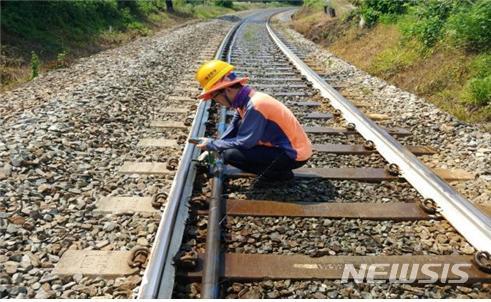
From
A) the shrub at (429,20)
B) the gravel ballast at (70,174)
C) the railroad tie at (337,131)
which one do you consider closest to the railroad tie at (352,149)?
the railroad tie at (337,131)

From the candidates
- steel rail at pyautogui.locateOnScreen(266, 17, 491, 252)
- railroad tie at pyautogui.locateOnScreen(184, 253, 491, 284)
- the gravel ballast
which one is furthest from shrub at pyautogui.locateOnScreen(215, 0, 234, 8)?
railroad tie at pyautogui.locateOnScreen(184, 253, 491, 284)

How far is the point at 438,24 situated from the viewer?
30.0 feet

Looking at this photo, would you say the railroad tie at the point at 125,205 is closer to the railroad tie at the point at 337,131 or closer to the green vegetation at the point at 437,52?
the railroad tie at the point at 337,131

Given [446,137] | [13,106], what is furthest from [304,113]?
[13,106]

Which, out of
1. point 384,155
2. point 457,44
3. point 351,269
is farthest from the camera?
point 457,44

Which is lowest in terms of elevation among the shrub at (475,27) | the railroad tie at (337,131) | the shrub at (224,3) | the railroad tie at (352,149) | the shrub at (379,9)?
the railroad tie at (352,149)

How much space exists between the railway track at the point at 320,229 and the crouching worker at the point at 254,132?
17 centimetres

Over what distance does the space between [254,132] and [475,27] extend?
19.0 feet

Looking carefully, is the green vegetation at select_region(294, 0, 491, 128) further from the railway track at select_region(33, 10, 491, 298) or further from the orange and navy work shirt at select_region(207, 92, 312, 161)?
the orange and navy work shirt at select_region(207, 92, 312, 161)

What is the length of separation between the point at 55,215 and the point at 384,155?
3.07 m

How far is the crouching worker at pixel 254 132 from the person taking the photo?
3.80 metres

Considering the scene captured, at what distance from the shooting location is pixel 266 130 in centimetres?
416

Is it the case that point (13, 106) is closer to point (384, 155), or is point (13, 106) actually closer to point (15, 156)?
point (15, 156)

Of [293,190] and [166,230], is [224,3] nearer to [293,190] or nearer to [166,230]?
[293,190]
